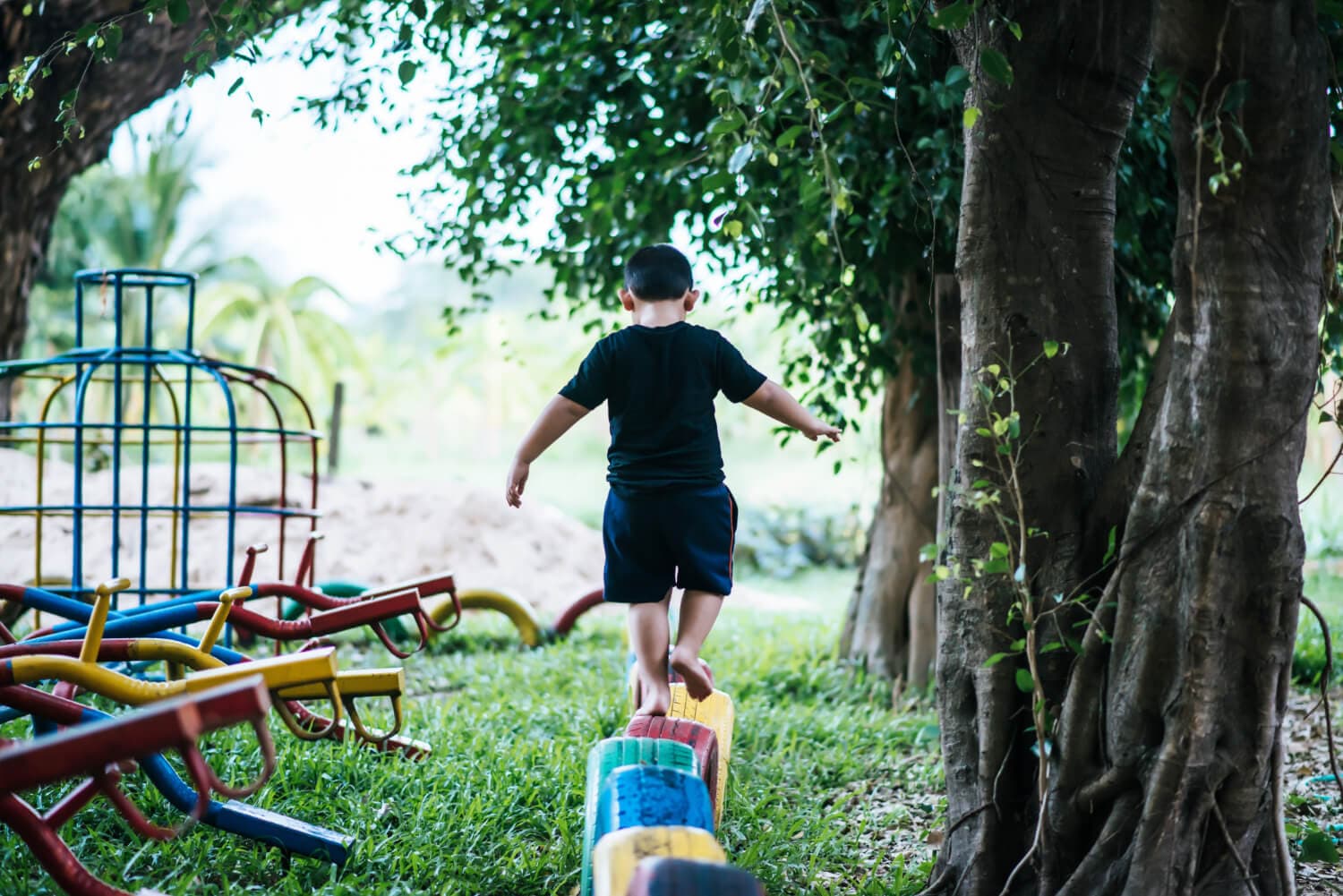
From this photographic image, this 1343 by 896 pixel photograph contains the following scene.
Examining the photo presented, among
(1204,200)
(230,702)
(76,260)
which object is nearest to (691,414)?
(1204,200)

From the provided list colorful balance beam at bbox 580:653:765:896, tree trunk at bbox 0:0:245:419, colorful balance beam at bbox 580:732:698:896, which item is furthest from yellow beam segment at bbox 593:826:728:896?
tree trunk at bbox 0:0:245:419

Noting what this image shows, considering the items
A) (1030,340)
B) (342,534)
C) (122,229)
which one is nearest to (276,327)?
(122,229)

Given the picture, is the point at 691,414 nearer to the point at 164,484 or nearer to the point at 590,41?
the point at 590,41

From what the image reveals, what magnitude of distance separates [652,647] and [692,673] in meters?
0.20

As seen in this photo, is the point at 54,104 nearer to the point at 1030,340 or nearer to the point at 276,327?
the point at 1030,340

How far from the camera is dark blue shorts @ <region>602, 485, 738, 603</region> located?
3012mm

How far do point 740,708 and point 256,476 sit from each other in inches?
220

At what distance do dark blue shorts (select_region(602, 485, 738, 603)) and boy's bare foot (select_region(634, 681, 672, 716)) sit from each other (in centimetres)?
25

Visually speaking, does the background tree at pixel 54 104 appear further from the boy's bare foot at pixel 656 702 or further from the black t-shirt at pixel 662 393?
the boy's bare foot at pixel 656 702

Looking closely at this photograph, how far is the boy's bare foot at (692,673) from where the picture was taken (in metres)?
2.88

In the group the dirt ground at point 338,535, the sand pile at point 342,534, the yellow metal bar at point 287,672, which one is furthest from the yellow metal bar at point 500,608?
the yellow metal bar at point 287,672

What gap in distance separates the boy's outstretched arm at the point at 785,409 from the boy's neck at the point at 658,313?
12.5 inches

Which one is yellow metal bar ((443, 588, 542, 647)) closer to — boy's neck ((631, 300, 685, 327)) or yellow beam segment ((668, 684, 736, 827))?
yellow beam segment ((668, 684, 736, 827))

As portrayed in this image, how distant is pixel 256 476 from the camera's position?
8.76 metres
